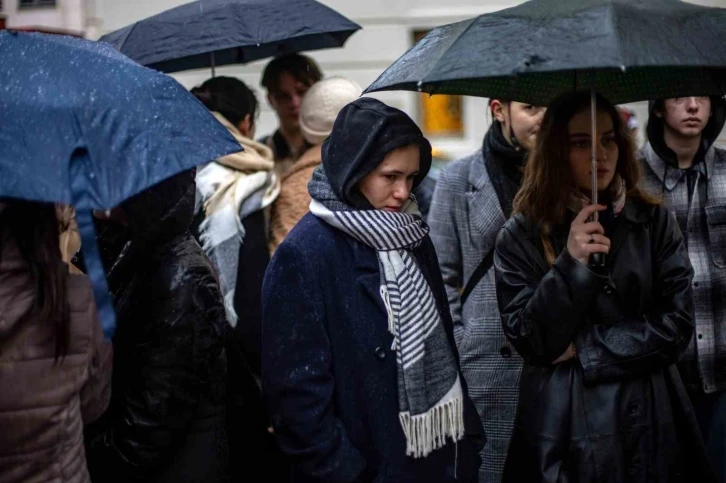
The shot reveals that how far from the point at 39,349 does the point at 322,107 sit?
2625mm

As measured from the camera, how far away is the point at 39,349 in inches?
108

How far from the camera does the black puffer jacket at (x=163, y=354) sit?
3207mm

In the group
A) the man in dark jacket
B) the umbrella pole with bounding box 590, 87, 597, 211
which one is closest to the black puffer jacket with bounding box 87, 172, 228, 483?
the man in dark jacket

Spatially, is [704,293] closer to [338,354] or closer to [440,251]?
[440,251]

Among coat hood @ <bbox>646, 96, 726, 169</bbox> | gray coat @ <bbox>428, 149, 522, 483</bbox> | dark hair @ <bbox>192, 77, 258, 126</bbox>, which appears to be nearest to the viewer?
gray coat @ <bbox>428, 149, 522, 483</bbox>

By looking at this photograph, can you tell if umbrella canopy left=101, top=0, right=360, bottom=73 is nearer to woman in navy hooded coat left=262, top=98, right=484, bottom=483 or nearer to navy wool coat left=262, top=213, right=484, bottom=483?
woman in navy hooded coat left=262, top=98, right=484, bottom=483

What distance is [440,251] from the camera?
4.67m

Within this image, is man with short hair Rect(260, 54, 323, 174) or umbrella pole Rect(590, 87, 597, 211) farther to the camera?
man with short hair Rect(260, 54, 323, 174)

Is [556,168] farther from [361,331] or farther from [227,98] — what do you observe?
[227,98]

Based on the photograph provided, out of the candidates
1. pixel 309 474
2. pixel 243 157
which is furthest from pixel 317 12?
pixel 309 474

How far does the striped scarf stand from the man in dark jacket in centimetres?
45

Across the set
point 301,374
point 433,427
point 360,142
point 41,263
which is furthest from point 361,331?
point 41,263

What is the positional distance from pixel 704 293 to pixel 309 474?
81.8 inches

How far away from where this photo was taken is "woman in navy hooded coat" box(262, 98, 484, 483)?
3.28 meters
